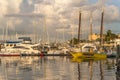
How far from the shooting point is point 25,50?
128m

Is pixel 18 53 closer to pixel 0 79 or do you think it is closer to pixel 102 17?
pixel 102 17

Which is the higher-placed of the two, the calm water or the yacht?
the calm water

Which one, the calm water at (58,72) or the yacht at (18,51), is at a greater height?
the calm water at (58,72)

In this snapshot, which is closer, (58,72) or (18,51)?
(58,72)

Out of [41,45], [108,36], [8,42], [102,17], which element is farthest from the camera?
[108,36]

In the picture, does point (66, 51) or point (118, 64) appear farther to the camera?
point (66, 51)

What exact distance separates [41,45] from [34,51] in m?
19.5

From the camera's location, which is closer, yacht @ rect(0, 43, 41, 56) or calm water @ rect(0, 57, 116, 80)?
calm water @ rect(0, 57, 116, 80)

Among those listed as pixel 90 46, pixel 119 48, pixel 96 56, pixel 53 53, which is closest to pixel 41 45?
pixel 53 53

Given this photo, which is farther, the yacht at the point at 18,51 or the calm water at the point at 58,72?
the yacht at the point at 18,51

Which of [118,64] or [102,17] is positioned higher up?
[102,17]

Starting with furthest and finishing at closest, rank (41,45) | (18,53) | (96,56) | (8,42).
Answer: (8,42), (41,45), (18,53), (96,56)

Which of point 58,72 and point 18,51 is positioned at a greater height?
point 58,72

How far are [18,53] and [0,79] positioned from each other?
8379 centimetres
